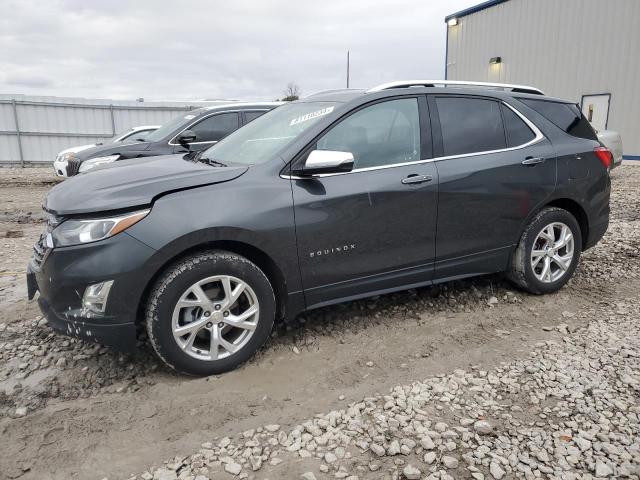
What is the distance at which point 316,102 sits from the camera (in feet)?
12.2

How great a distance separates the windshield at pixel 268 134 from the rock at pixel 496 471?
7.05ft

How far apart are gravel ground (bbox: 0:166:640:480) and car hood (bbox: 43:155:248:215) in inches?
42.3

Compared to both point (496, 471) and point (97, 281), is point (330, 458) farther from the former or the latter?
point (97, 281)

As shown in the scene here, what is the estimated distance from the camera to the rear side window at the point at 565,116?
417 cm

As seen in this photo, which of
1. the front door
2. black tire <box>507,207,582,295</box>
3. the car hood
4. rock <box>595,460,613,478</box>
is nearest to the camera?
rock <box>595,460,613,478</box>

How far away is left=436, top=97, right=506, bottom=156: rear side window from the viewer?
3668mm

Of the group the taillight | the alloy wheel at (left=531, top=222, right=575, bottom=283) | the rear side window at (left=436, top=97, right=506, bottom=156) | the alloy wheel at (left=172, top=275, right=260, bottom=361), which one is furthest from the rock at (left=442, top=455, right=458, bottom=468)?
the taillight

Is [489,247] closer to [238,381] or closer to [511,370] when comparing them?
[511,370]

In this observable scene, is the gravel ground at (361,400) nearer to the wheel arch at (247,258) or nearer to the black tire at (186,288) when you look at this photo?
the black tire at (186,288)

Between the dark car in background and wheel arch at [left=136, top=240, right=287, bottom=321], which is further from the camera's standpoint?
the dark car in background

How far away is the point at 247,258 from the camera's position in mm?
3086

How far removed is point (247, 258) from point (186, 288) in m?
0.45

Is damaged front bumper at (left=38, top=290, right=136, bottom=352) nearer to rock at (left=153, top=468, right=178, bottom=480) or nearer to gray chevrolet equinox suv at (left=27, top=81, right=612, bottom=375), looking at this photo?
gray chevrolet equinox suv at (left=27, top=81, right=612, bottom=375)

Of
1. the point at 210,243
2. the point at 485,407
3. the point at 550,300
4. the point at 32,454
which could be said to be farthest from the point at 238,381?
the point at 550,300
